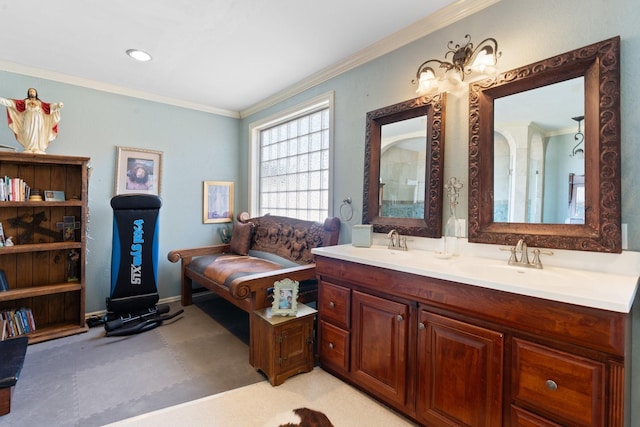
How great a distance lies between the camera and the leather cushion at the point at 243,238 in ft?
12.8

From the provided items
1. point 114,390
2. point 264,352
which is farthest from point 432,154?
point 114,390

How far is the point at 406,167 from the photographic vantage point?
2.33 m

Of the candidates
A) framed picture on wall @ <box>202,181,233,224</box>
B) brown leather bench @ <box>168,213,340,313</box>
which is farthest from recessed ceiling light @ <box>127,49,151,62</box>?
brown leather bench @ <box>168,213,340,313</box>

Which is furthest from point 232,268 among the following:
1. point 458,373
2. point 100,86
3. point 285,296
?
point 100,86

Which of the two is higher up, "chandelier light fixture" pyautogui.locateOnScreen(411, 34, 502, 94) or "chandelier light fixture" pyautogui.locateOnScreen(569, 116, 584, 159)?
"chandelier light fixture" pyautogui.locateOnScreen(411, 34, 502, 94)

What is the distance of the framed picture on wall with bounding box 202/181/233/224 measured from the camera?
4243 mm

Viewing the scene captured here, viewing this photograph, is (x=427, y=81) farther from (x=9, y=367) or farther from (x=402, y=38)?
(x=9, y=367)

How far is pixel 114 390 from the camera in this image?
2070mm

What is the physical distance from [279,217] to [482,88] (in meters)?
2.45

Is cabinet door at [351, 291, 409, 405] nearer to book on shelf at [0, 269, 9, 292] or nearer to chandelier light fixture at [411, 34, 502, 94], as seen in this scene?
chandelier light fixture at [411, 34, 502, 94]

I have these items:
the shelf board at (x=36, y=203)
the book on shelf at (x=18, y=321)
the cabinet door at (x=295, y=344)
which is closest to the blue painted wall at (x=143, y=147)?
the shelf board at (x=36, y=203)

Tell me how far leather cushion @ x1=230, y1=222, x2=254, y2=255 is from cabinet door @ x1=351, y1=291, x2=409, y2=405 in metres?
2.21

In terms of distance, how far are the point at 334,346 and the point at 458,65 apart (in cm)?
211

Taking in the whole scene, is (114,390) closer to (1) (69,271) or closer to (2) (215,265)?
(2) (215,265)
